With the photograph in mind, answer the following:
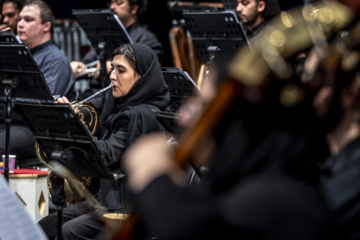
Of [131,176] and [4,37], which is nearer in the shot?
[131,176]

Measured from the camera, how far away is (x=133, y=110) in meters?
3.43

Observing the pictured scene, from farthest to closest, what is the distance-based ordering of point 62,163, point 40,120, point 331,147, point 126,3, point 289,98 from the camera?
1. point 126,3
2. point 40,120
3. point 62,163
4. point 331,147
5. point 289,98

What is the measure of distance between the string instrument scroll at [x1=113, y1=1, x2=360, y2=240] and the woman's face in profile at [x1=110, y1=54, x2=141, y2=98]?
2.51 metres

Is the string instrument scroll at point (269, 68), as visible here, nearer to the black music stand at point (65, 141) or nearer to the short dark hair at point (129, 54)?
the black music stand at point (65, 141)

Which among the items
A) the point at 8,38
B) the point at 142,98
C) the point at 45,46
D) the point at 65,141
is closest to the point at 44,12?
the point at 45,46

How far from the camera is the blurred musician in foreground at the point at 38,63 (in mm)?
4754

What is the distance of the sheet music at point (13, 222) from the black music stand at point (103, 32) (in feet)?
12.8

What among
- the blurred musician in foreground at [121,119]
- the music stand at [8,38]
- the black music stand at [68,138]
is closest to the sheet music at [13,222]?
the black music stand at [68,138]

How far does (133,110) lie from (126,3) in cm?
332

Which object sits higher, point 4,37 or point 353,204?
point 353,204

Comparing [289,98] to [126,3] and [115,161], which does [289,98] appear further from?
[126,3]

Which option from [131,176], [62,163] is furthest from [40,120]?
[131,176]

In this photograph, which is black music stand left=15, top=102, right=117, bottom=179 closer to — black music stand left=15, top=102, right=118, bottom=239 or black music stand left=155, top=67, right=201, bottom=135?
black music stand left=15, top=102, right=118, bottom=239

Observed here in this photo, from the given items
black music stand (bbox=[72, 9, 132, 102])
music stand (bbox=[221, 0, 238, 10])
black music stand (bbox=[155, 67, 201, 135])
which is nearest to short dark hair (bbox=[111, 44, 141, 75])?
black music stand (bbox=[155, 67, 201, 135])
